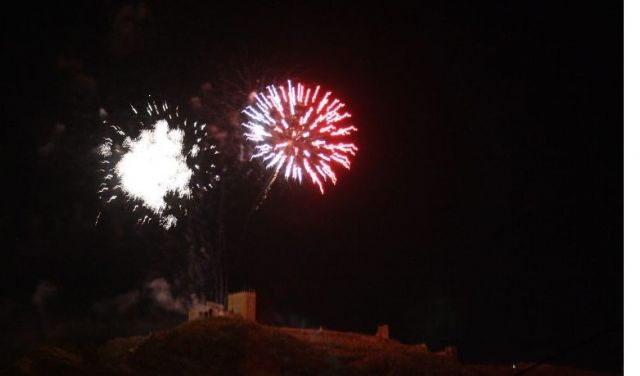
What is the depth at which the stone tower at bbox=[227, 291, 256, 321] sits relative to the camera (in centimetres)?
6638

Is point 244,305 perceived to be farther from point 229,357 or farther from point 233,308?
point 229,357

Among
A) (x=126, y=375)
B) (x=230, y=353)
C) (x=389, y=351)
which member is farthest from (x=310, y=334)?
(x=126, y=375)

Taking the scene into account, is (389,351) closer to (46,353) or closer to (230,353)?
(230,353)

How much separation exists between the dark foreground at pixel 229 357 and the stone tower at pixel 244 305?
525 cm

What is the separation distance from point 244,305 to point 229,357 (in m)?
15.3

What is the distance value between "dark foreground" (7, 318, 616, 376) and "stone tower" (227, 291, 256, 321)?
525 centimetres

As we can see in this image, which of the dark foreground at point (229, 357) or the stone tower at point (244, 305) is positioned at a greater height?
the stone tower at point (244, 305)

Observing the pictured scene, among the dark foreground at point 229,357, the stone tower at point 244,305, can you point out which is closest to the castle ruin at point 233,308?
the stone tower at point 244,305

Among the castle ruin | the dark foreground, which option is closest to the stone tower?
the castle ruin

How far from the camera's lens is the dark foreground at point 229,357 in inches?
1869

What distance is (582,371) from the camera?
71.1m

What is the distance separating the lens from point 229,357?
5131 cm

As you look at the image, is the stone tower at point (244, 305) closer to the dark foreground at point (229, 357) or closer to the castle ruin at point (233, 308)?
the castle ruin at point (233, 308)

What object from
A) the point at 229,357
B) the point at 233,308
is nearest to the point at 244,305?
the point at 233,308
